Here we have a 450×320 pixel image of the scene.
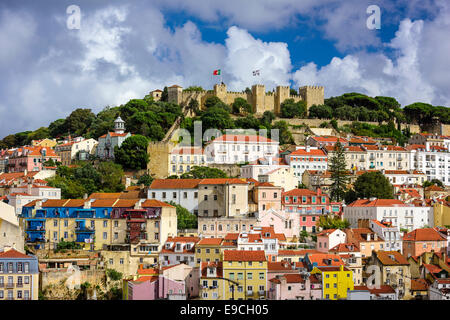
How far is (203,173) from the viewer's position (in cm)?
5584

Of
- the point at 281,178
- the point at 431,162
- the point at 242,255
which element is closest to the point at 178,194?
the point at 281,178

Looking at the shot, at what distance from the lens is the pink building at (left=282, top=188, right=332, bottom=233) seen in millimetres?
49094

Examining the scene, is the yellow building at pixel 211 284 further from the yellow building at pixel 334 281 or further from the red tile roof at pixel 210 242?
the yellow building at pixel 334 281

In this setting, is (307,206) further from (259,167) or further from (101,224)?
(101,224)

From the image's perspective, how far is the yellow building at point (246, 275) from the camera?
36500 mm

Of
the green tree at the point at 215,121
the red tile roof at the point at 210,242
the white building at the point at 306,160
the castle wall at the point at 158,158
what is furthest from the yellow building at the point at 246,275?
the green tree at the point at 215,121

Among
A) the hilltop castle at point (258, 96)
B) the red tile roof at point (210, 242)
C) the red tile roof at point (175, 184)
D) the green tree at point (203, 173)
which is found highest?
the hilltop castle at point (258, 96)

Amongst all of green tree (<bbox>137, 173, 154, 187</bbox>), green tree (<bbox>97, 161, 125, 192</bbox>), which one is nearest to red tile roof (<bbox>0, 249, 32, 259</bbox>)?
green tree (<bbox>97, 161, 125, 192</bbox>)

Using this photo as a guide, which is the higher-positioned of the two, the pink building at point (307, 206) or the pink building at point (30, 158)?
the pink building at point (30, 158)

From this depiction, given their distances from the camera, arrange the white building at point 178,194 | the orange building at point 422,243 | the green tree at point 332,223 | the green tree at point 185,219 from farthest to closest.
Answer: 1. the white building at point 178,194
2. the green tree at point 332,223
3. the green tree at point 185,219
4. the orange building at point 422,243

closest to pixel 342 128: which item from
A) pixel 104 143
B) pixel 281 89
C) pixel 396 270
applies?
pixel 281 89

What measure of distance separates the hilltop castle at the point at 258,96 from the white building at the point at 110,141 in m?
12.3

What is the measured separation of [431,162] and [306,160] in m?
14.8

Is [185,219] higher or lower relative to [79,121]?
lower
